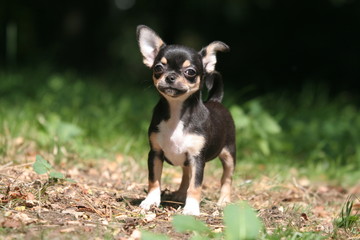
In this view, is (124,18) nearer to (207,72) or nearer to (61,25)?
(61,25)

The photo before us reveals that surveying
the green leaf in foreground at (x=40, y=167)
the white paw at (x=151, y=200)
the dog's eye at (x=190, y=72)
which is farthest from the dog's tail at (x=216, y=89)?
the green leaf in foreground at (x=40, y=167)

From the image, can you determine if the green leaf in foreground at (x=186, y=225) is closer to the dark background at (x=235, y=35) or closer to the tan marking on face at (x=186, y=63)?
the tan marking on face at (x=186, y=63)

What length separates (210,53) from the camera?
4.61 m

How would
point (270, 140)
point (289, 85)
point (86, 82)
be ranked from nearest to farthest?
point (270, 140) < point (86, 82) < point (289, 85)

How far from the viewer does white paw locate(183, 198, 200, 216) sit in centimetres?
430

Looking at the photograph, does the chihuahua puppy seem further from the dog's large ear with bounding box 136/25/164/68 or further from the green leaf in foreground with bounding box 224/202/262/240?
the green leaf in foreground with bounding box 224/202/262/240

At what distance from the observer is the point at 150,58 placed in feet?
15.3

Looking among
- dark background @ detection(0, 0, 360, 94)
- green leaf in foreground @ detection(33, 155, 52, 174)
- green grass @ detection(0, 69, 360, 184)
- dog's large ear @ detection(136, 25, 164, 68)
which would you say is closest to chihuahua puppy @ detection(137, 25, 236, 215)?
dog's large ear @ detection(136, 25, 164, 68)

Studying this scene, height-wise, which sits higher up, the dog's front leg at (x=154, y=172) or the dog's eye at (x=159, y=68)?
the dog's eye at (x=159, y=68)

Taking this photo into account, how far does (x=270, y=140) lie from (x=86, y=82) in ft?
12.3

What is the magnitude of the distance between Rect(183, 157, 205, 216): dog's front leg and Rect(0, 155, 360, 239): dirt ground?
0.09 meters

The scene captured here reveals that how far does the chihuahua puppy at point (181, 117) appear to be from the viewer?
430cm

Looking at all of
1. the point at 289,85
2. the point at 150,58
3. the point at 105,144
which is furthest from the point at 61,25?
the point at 150,58

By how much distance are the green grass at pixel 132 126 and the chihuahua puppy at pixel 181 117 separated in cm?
165
